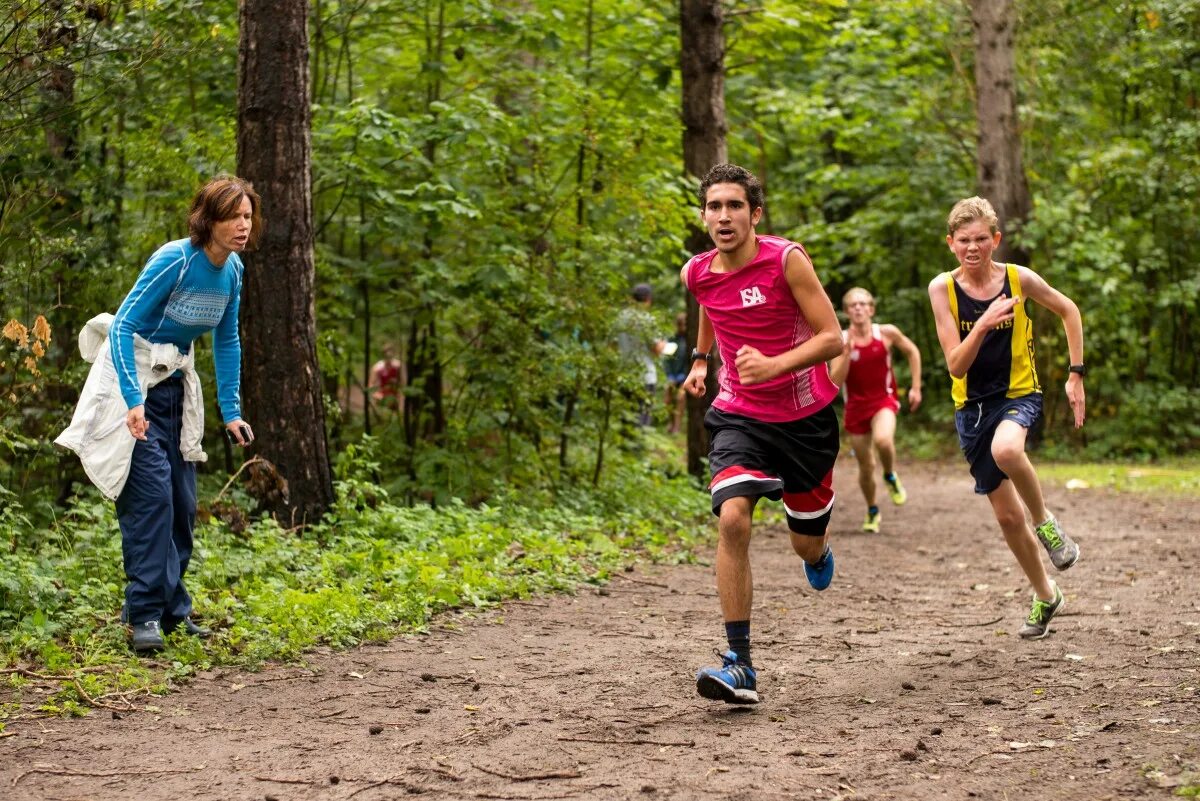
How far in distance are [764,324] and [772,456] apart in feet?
1.94

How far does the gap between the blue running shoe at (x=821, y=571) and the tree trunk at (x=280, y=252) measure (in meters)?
3.78

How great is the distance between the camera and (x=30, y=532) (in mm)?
7742

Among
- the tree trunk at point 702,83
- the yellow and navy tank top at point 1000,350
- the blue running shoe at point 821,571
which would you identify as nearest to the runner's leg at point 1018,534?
the yellow and navy tank top at point 1000,350

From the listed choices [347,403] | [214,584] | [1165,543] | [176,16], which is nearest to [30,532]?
[214,584]

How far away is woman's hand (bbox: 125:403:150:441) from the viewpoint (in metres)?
5.93

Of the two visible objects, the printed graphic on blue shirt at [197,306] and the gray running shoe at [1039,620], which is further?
the gray running shoe at [1039,620]

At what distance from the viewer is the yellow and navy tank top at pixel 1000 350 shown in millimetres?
6828

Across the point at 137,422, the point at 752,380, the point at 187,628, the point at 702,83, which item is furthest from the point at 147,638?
the point at 702,83

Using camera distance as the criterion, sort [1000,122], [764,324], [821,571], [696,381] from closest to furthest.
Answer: [764,324] → [696,381] → [821,571] → [1000,122]

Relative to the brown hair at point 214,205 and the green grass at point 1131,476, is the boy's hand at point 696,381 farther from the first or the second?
the green grass at point 1131,476

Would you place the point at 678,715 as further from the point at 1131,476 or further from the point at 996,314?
the point at 1131,476

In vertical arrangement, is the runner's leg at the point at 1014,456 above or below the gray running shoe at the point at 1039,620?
above

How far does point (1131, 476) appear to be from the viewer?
56.5 feet

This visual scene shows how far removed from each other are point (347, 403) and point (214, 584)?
5.98m
